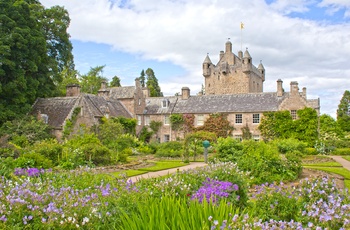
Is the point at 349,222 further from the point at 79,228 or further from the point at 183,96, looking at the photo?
the point at 183,96

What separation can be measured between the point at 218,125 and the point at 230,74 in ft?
60.3

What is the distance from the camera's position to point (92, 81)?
67.8 metres

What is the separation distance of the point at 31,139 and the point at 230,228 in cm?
2838

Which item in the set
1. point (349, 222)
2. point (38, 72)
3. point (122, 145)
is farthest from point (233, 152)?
point (38, 72)

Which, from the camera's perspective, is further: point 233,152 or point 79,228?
point 233,152

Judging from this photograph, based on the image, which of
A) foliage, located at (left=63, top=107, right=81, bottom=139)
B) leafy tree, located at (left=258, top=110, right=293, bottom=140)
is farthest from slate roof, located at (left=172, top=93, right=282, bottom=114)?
foliage, located at (left=63, top=107, right=81, bottom=139)

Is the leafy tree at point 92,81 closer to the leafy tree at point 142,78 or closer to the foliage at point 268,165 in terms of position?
the leafy tree at point 142,78

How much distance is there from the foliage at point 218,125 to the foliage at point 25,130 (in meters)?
17.6

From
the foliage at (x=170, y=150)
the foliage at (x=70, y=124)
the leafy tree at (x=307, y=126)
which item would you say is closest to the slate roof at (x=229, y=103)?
the leafy tree at (x=307, y=126)

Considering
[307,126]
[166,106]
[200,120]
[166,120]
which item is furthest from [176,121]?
[307,126]

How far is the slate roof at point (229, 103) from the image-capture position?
131 feet

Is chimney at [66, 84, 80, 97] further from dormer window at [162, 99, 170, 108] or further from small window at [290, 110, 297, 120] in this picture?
small window at [290, 110, 297, 120]

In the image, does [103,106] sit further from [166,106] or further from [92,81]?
[92,81]

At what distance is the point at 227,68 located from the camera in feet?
187
